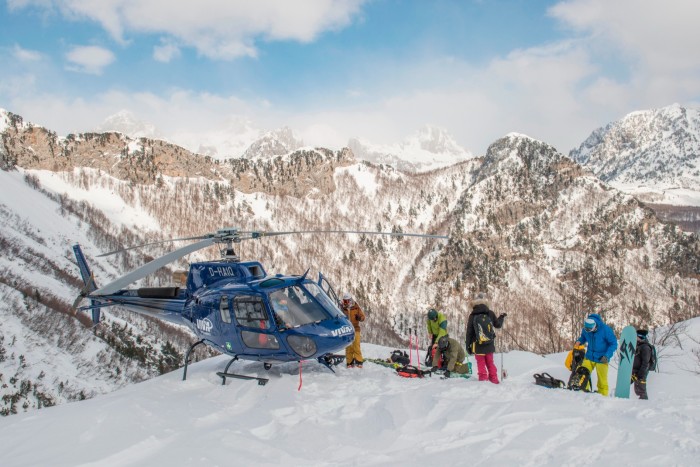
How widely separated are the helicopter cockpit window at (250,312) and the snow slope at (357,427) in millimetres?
1471

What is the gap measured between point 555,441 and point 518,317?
434 feet

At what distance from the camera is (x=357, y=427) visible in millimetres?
8062

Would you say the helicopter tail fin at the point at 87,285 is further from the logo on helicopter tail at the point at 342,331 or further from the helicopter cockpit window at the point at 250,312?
the logo on helicopter tail at the point at 342,331

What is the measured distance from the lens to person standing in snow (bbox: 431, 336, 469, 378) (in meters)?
12.8

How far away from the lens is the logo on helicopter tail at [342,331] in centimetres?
1107

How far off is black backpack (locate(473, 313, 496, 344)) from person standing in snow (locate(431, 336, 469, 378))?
1490 millimetres

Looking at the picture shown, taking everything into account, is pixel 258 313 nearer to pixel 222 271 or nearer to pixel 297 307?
pixel 297 307

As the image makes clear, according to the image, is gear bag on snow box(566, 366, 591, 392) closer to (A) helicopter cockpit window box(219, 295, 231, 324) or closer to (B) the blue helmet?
(B) the blue helmet

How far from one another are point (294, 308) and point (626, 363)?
7.74 metres

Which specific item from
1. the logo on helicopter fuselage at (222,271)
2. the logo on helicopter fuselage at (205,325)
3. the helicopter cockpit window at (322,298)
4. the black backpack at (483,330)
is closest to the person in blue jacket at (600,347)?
the black backpack at (483,330)

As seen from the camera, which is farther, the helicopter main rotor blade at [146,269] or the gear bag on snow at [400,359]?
the gear bag on snow at [400,359]

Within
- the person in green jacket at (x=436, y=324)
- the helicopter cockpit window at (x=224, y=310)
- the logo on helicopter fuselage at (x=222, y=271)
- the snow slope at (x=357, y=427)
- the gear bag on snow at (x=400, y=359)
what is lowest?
the gear bag on snow at (x=400, y=359)

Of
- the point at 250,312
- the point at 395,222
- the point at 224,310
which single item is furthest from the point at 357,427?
the point at 395,222

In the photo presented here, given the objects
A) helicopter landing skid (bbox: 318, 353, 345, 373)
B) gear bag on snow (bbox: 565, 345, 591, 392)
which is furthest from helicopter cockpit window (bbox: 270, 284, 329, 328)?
gear bag on snow (bbox: 565, 345, 591, 392)
